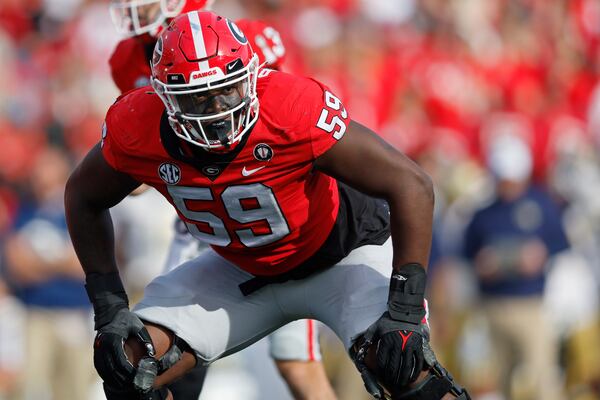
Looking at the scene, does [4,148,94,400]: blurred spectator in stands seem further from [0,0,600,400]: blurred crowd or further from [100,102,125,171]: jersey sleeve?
[100,102,125,171]: jersey sleeve

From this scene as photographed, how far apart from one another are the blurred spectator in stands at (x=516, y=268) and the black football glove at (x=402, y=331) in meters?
4.52

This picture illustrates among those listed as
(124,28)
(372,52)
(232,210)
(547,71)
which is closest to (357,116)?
(372,52)

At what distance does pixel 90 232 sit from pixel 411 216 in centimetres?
129

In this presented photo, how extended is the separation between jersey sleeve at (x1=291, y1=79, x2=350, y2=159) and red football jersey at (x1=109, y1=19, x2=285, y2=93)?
1.25m

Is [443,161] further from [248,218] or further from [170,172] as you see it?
[170,172]

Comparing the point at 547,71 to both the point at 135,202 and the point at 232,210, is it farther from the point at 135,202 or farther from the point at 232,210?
the point at 232,210

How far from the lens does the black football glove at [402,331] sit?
14.0 feet

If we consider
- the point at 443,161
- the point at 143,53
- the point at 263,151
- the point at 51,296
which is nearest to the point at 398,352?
the point at 263,151

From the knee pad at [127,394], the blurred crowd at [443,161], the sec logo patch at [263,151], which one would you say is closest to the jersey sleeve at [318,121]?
the sec logo patch at [263,151]

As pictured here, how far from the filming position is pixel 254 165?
434cm

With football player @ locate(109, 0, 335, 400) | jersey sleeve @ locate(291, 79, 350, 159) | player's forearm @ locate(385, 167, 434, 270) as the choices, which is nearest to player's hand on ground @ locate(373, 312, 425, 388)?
player's forearm @ locate(385, 167, 434, 270)

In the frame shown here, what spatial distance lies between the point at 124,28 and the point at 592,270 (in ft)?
17.2

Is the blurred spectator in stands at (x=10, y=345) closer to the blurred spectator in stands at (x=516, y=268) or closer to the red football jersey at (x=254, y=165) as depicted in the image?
the blurred spectator in stands at (x=516, y=268)

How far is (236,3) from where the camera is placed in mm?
12438
